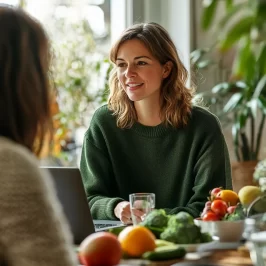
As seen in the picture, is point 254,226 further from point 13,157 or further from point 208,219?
point 13,157

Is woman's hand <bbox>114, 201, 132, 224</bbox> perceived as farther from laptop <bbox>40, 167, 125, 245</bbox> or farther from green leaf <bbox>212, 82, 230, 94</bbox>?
green leaf <bbox>212, 82, 230, 94</bbox>

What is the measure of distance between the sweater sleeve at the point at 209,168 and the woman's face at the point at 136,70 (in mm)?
295

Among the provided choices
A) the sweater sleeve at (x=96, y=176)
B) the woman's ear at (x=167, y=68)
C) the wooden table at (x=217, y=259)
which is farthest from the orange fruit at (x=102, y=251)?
the woman's ear at (x=167, y=68)

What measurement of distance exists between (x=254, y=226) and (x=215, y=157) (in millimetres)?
1127

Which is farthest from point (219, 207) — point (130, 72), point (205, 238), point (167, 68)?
point (167, 68)

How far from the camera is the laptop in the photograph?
6.57 feet

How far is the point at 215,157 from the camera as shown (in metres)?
2.71

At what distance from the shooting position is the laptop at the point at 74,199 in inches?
78.8

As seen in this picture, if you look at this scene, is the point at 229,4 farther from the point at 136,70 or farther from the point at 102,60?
the point at 102,60

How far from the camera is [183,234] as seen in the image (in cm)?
180

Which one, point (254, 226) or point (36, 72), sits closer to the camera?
point (36, 72)

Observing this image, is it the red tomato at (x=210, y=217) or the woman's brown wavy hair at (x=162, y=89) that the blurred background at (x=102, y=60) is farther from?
the red tomato at (x=210, y=217)

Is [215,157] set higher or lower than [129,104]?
lower

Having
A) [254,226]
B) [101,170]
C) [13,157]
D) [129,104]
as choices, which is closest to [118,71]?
[129,104]
